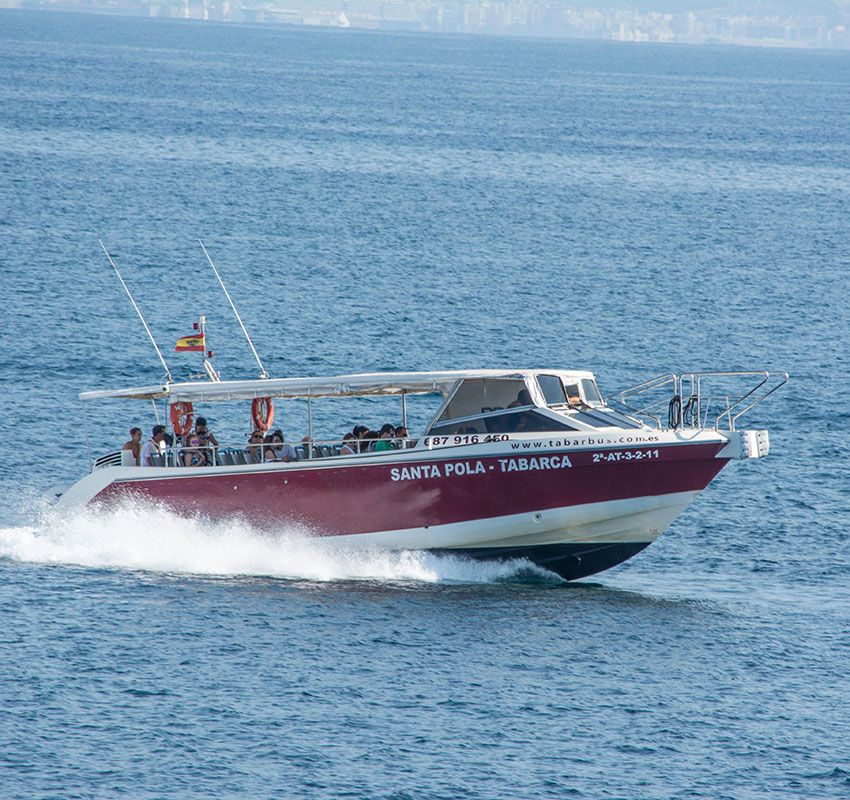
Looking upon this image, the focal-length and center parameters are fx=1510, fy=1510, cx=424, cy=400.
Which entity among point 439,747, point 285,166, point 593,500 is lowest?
point 439,747

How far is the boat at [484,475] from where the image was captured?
97.3 ft

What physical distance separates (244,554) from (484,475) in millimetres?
5388

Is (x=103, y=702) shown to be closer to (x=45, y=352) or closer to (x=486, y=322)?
(x=45, y=352)

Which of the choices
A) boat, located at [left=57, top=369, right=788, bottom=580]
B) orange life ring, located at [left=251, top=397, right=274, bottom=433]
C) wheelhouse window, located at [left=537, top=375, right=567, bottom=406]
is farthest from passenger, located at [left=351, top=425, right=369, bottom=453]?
wheelhouse window, located at [left=537, top=375, right=567, bottom=406]

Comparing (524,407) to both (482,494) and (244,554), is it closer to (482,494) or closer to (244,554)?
(482,494)

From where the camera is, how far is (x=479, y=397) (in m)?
30.8

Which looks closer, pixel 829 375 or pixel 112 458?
pixel 112 458

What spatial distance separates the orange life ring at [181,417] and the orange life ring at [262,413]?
1370mm

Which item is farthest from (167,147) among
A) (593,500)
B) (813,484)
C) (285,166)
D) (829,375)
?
(593,500)

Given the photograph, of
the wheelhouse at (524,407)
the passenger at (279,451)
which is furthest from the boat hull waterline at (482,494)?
the passenger at (279,451)

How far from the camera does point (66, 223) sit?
78.2m

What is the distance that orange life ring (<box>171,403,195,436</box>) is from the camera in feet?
105

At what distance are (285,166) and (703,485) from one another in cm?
7633

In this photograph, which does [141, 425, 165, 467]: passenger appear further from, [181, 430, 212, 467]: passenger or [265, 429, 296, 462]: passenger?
[265, 429, 296, 462]: passenger
